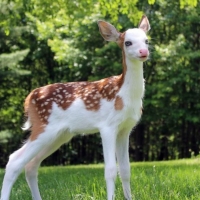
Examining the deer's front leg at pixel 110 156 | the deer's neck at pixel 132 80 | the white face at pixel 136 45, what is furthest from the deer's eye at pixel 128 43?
the deer's front leg at pixel 110 156

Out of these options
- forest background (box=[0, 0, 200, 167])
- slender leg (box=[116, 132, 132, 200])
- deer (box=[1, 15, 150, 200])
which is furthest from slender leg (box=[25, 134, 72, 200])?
forest background (box=[0, 0, 200, 167])

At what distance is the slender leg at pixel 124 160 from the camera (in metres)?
4.62

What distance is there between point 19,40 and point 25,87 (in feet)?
9.37

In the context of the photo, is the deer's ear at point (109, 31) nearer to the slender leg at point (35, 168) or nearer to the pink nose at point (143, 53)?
the pink nose at point (143, 53)

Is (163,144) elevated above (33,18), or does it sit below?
below

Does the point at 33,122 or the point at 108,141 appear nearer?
the point at 108,141

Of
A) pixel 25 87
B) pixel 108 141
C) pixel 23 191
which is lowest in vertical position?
pixel 25 87

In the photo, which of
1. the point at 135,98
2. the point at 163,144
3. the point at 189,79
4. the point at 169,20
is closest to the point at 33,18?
the point at 169,20

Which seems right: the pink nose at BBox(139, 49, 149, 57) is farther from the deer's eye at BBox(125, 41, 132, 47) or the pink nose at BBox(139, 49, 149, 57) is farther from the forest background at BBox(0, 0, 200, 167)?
the forest background at BBox(0, 0, 200, 167)

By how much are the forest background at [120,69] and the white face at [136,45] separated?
10051 millimetres

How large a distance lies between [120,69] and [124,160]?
1323cm

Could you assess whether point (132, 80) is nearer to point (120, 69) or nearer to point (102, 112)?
point (102, 112)

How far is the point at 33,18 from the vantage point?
18656 millimetres

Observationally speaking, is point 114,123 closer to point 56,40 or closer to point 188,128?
point 56,40
